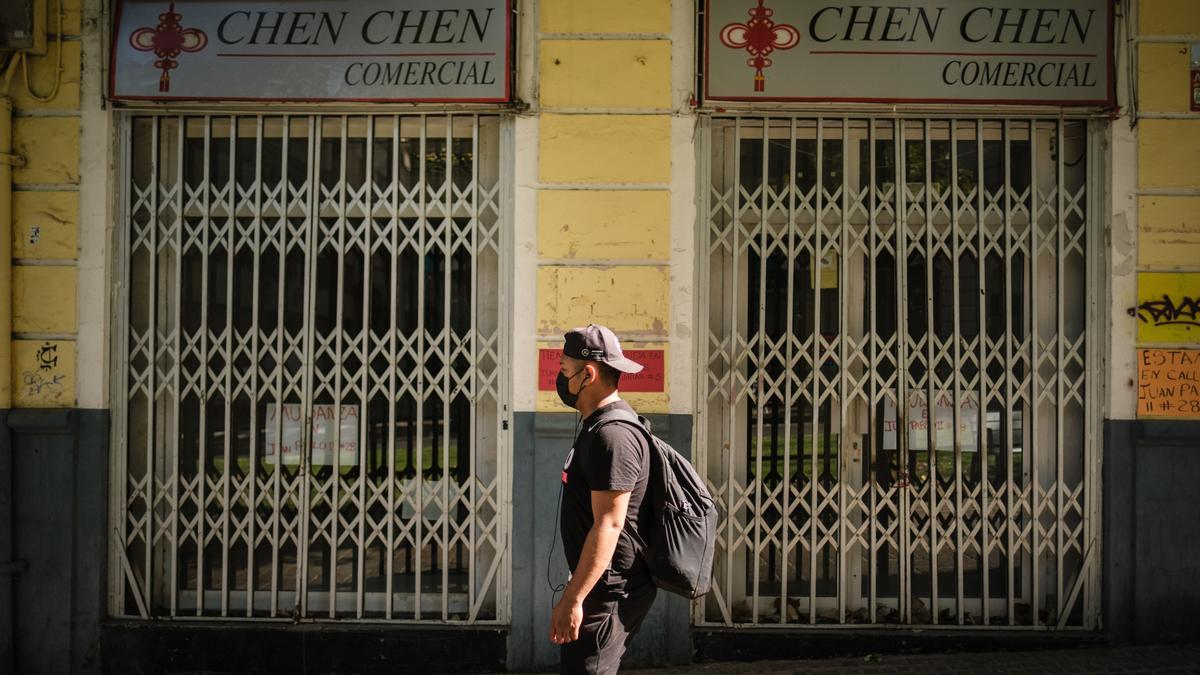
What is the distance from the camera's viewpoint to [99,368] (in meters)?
5.17

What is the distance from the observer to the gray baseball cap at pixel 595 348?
3.40 metres

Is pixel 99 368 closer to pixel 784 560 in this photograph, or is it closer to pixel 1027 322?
pixel 784 560

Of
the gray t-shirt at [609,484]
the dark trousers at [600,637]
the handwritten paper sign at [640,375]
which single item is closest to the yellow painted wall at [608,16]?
the handwritten paper sign at [640,375]

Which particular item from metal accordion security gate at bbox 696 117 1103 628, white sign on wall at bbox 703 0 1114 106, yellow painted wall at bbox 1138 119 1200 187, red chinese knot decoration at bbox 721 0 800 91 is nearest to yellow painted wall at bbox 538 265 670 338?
metal accordion security gate at bbox 696 117 1103 628

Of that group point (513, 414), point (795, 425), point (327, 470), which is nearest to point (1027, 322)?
point (795, 425)

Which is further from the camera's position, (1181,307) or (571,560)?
(1181,307)

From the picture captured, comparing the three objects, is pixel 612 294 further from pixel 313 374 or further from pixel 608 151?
pixel 313 374

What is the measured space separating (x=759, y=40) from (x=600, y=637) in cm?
354

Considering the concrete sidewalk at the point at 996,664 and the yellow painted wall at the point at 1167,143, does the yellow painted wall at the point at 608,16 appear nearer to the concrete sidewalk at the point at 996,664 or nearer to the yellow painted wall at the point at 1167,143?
the yellow painted wall at the point at 1167,143

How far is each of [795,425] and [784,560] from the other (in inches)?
31.2

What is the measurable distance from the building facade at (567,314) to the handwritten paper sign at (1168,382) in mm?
21

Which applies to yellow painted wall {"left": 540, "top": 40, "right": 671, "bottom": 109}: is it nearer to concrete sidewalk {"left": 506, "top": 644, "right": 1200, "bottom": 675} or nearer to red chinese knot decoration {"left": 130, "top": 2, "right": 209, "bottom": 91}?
red chinese knot decoration {"left": 130, "top": 2, "right": 209, "bottom": 91}

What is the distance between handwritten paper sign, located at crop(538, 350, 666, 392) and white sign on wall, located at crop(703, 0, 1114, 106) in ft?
5.07

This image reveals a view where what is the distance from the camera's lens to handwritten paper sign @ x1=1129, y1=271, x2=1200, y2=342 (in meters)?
5.11
